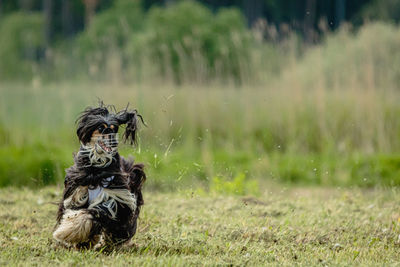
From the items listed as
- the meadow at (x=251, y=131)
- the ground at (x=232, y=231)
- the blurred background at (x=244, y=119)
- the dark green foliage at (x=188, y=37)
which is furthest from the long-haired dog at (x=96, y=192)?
the dark green foliage at (x=188, y=37)

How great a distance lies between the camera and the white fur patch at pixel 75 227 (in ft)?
14.4

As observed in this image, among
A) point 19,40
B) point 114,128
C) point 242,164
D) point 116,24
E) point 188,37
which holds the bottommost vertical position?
point 242,164

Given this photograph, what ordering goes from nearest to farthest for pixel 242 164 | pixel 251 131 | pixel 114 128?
pixel 114 128, pixel 242 164, pixel 251 131

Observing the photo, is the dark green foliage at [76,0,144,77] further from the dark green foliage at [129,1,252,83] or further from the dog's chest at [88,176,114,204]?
the dog's chest at [88,176,114,204]

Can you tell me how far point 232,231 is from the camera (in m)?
5.52

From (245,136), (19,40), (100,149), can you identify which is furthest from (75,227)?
(19,40)

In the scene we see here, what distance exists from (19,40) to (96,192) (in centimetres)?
2681

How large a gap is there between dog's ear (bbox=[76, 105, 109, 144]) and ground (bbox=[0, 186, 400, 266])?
2.65ft

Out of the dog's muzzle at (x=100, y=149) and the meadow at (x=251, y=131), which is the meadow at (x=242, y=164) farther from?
the dog's muzzle at (x=100, y=149)

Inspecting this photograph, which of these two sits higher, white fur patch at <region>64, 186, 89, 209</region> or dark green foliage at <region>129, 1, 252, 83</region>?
dark green foliage at <region>129, 1, 252, 83</region>

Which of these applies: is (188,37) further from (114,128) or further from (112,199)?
(112,199)

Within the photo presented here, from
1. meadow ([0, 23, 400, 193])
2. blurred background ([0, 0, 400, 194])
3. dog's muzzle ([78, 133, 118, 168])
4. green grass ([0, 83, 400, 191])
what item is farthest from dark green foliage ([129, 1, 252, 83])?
dog's muzzle ([78, 133, 118, 168])

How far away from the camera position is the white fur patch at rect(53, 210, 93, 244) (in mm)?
4379

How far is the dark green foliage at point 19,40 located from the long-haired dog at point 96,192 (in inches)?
923
